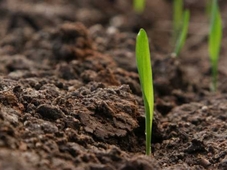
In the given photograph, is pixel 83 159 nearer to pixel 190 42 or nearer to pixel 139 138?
pixel 139 138

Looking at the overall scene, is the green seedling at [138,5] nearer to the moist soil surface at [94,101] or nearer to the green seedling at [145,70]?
the moist soil surface at [94,101]

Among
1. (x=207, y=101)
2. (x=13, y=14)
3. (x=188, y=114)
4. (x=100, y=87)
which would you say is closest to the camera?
(x=100, y=87)

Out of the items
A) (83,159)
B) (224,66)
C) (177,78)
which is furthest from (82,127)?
(224,66)

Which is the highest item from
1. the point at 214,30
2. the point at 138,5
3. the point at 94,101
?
the point at 138,5

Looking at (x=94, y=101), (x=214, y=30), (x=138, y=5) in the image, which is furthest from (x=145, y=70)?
(x=138, y=5)

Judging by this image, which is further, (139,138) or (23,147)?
(139,138)

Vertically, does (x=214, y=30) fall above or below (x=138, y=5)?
below

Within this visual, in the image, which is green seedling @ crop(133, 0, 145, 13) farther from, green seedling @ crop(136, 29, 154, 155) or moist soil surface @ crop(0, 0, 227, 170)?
green seedling @ crop(136, 29, 154, 155)

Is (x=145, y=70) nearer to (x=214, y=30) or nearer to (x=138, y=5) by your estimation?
(x=214, y=30)
